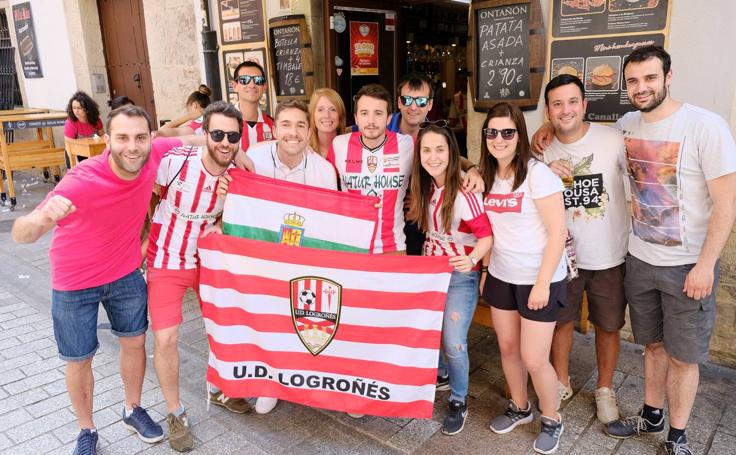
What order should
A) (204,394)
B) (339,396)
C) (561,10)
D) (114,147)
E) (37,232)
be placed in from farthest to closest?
(561,10) < (204,394) < (339,396) < (114,147) < (37,232)

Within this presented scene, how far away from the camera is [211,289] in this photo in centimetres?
320

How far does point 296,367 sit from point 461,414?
1.03m

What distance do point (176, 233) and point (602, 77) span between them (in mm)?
3167

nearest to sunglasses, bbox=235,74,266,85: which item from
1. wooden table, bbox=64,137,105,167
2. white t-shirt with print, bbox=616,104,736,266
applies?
white t-shirt with print, bbox=616,104,736,266

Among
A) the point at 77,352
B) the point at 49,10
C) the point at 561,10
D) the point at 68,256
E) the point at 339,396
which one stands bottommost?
the point at 339,396

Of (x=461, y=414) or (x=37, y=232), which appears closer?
(x=37, y=232)

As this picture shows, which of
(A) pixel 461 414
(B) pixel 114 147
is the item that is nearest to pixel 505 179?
(A) pixel 461 414

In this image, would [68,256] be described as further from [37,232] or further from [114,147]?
[114,147]

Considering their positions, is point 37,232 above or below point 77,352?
above

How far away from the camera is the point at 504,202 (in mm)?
2828

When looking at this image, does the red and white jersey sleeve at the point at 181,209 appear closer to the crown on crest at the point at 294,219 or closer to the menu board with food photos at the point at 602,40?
the crown on crest at the point at 294,219

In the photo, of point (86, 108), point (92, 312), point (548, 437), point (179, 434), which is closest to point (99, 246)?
point (92, 312)

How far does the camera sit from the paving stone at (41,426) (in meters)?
3.27

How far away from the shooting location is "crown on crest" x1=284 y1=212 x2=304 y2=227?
10.6 feet
